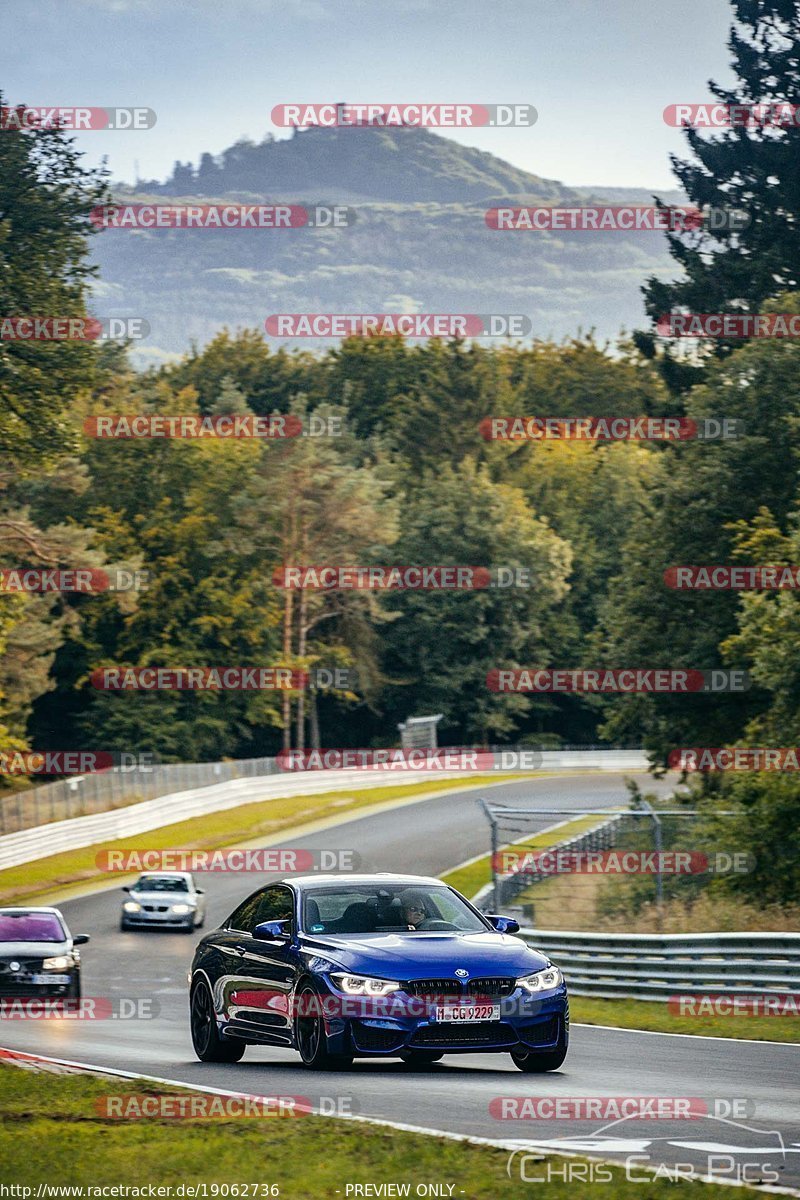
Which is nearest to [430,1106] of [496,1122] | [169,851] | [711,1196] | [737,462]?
[496,1122]

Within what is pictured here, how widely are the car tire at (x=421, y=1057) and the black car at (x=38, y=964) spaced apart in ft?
29.8

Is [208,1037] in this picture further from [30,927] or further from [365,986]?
[30,927]

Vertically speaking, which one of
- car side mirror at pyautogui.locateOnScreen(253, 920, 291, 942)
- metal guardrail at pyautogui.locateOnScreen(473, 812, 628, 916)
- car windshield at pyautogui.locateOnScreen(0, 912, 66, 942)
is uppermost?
car side mirror at pyautogui.locateOnScreen(253, 920, 291, 942)

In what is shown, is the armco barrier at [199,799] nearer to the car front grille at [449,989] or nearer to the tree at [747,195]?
the tree at [747,195]

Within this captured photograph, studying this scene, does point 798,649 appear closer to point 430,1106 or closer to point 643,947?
point 643,947

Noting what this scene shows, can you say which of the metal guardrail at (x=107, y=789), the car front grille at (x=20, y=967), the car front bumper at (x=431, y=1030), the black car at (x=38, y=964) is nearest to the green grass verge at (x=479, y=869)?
the metal guardrail at (x=107, y=789)

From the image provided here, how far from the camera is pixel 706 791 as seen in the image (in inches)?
1705

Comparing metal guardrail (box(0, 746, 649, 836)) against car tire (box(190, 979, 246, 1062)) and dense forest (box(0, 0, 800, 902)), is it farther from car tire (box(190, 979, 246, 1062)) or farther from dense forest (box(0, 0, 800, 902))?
car tire (box(190, 979, 246, 1062))

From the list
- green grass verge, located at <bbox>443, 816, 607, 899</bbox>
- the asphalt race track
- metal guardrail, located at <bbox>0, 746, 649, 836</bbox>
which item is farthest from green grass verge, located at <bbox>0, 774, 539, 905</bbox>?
the asphalt race track

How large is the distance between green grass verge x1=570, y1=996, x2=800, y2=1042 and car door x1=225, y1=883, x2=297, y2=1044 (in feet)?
17.6

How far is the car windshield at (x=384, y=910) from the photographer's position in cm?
1352

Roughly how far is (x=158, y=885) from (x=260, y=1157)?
104 feet

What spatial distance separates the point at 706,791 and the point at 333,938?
31.1 m

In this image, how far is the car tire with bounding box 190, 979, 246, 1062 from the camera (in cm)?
1441
